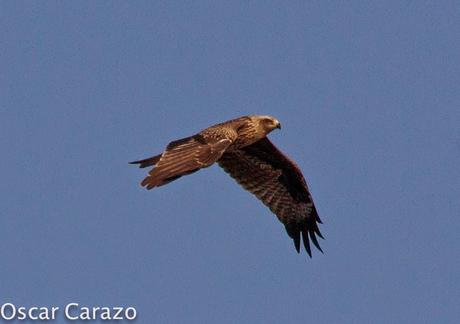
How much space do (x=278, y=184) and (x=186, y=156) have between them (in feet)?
14.3

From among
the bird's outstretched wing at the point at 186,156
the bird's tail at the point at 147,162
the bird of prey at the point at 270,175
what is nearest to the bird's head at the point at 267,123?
the bird of prey at the point at 270,175

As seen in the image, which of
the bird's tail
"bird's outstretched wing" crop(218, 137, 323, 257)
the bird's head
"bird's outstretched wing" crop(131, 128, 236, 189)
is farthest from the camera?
"bird's outstretched wing" crop(218, 137, 323, 257)

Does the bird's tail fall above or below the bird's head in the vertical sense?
below

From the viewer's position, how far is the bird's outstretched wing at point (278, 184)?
18.5 m

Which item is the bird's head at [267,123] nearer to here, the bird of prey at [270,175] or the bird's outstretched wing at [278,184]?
the bird of prey at [270,175]

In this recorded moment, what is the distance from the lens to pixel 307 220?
1889 cm

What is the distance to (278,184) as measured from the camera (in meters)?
18.8

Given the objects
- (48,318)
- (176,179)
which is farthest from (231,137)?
(48,318)

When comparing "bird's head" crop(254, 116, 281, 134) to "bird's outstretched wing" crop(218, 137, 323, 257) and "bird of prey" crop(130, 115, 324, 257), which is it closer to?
"bird of prey" crop(130, 115, 324, 257)

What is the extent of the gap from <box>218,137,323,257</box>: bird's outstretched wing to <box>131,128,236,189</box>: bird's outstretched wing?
7.46 feet

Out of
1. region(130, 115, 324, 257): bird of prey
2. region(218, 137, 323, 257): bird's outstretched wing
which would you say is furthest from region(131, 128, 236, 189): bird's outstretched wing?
region(218, 137, 323, 257): bird's outstretched wing

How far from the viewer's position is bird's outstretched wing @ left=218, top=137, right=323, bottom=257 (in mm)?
18453

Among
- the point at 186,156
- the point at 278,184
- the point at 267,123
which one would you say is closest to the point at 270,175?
the point at 278,184

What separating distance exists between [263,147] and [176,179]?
4.49 metres
